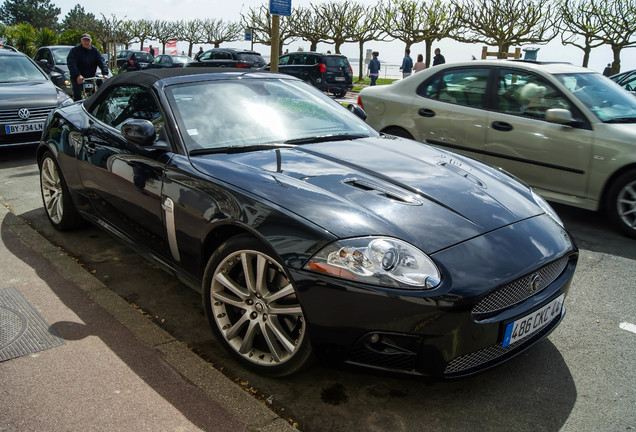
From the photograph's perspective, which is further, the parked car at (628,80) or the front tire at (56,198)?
the parked car at (628,80)

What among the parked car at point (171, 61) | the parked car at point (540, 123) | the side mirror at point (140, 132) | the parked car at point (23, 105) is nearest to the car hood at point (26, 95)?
the parked car at point (23, 105)

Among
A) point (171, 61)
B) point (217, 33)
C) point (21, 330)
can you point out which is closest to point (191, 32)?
point (217, 33)

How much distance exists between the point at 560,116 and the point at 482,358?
3.62 metres

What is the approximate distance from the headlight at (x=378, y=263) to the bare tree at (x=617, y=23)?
3520 centimetres

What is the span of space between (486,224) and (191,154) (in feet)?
5.44

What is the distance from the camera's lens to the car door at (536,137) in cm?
542

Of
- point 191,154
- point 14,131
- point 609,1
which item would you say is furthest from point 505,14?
point 191,154

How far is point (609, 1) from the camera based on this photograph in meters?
33.7

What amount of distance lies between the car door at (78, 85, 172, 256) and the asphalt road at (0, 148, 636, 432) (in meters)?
0.44

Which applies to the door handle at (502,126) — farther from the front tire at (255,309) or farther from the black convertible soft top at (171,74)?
the front tire at (255,309)

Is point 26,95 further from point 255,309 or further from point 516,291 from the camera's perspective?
point 516,291

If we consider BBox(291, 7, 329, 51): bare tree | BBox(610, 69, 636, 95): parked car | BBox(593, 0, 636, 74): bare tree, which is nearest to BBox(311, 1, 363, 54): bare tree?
BBox(291, 7, 329, 51): bare tree

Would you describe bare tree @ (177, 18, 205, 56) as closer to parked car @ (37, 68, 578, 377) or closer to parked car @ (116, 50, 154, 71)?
parked car @ (116, 50, 154, 71)

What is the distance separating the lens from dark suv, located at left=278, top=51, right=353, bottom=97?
22.6 meters
